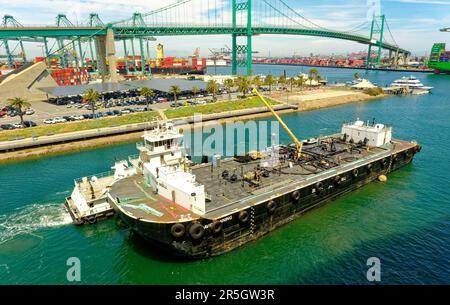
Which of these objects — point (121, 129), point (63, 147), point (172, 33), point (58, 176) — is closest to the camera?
point (58, 176)

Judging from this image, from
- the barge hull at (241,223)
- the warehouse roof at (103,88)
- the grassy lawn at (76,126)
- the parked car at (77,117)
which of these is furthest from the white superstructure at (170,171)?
the warehouse roof at (103,88)

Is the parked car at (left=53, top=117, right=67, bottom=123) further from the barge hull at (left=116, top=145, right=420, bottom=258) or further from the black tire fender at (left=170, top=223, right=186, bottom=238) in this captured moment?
the black tire fender at (left=170, top=223, right=186, bottom=238)

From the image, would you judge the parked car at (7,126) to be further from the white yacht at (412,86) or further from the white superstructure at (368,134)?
the white yacht at (412,86)

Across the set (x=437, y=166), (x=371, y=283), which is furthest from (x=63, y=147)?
(x=437, y=166)

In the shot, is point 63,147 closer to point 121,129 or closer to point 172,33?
point 121,129

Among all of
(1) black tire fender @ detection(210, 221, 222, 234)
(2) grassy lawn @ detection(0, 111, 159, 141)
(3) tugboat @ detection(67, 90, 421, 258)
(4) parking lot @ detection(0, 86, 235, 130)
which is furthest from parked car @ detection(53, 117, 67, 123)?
(1) black tire fender @ detection(210, 221, 222, 234)

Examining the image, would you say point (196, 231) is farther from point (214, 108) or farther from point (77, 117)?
point (214, 108)

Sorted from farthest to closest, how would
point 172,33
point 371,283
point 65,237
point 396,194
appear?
point 172,33
point 396,194
point 65,237
point 371,283
